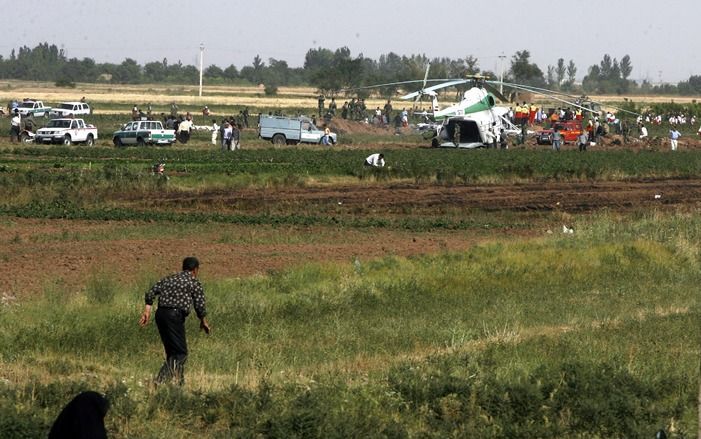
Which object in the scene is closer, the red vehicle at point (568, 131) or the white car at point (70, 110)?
the red vehicle at point (568, 131)

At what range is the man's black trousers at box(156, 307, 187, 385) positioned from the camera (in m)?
13.8

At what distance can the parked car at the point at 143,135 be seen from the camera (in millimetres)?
57344

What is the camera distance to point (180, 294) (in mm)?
13805

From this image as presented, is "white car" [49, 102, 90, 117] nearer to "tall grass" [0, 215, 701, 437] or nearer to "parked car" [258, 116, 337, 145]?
"parked car" [258, 116, 337, 145]

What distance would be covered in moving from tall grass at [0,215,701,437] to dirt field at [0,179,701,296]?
1794 millimetres

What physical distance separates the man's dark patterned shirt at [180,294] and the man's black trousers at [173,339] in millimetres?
82

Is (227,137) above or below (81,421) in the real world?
below

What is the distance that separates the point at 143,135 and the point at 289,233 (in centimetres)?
2881

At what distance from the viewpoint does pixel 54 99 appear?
111 meters

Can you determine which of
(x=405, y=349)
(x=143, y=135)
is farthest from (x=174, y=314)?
(x=143, y=135)

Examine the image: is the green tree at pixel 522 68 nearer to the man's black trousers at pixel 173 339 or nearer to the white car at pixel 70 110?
the white car at pixel 70 110

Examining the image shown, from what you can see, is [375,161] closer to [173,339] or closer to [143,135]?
[143,135]

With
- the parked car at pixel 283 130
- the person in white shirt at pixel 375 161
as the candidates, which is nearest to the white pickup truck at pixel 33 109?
the parked car at pixel 283 130

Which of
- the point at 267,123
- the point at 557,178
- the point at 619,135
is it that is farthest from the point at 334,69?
the point at 557,178
